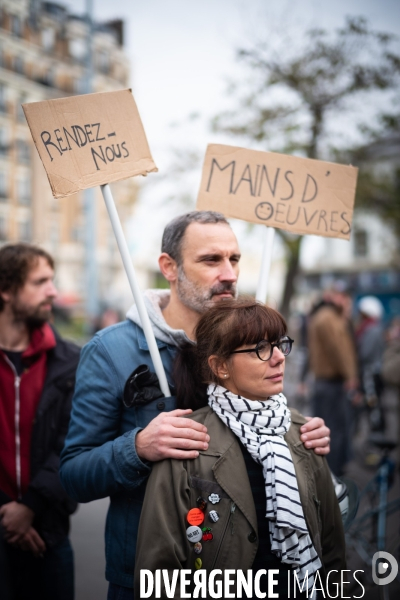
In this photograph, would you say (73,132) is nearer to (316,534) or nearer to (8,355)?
(8,355)

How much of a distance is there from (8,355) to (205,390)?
131cm

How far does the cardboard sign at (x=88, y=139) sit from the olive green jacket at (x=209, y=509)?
3.26 feet

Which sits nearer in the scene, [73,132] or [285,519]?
[285,519]

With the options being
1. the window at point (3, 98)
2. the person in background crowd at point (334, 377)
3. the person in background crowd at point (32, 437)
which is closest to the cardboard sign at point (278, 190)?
the person in background crowd at point (32, 437)

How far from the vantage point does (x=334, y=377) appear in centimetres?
632

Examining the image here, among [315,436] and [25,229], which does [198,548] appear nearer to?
→ [315,436]

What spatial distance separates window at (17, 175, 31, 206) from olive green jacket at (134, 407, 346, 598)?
2805 cm

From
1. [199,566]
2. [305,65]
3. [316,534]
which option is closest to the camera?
[199,566]

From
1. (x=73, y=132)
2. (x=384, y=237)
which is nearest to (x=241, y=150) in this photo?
(x=73, y=132)

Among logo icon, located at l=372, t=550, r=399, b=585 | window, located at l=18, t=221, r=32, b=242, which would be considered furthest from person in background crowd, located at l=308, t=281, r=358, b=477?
window, located at l=18, t=221, r=32, b=242

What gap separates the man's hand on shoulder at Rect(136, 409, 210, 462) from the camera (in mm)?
1795

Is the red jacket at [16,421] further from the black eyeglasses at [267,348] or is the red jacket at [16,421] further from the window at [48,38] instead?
the window at [48,38]

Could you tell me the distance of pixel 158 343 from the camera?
2.23 meters

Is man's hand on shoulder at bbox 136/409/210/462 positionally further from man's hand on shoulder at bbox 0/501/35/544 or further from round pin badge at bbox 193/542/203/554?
man's hand on shoulder at bbox 0/501/35/544
